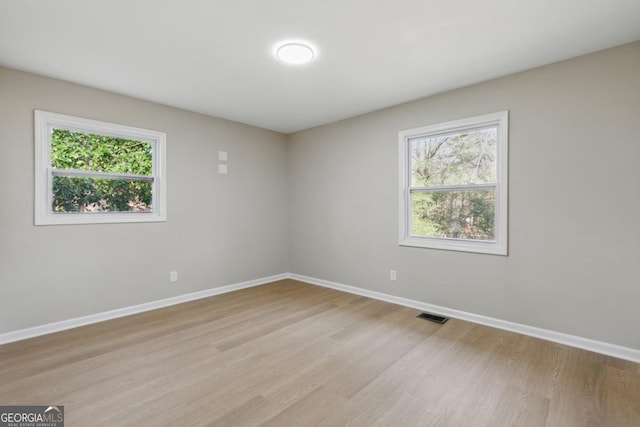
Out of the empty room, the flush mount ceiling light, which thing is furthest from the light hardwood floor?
the flush mount ceiling light

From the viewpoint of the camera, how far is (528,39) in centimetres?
231

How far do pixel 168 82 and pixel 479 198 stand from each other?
3544 millimetres

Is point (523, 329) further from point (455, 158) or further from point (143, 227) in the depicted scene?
point (143, 227)

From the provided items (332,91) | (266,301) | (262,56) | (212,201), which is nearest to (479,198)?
(332,91)

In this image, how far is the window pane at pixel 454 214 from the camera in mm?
3180

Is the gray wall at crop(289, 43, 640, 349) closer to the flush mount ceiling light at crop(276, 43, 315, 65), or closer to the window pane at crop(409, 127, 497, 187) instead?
the window pane at crop(409, 127, 497, 187)

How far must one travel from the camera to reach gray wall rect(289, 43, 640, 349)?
240 cm

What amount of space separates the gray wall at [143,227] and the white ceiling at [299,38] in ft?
1.04

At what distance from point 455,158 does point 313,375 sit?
2.75m

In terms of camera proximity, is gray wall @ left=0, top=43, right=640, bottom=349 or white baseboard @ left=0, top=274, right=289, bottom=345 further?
white baseboard @ left=0, top=274, right=289, bottom=345

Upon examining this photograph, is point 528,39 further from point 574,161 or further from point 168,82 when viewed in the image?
point 168,82

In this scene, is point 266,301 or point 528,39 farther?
point 266,301

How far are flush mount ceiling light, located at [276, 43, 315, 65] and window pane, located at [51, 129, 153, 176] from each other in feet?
7.29

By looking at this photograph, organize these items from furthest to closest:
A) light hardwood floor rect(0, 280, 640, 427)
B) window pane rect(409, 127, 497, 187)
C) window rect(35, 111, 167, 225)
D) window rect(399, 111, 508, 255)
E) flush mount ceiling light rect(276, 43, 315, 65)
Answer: window pane rect(409, 127, 497, 187) < window rect(399, 111, 508, 255) < window rect(35, 111, 167, 225) < flush mount ceiling light rect(276, 43, 315, 65) < light hardwood floor rect(0, 280, 640, 427)
